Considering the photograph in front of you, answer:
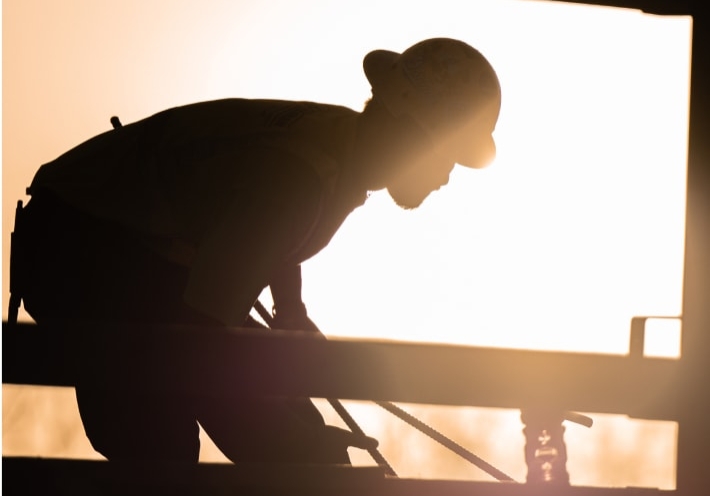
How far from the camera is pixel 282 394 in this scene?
8.07 ft

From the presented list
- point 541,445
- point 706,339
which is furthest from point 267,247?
point 706,339

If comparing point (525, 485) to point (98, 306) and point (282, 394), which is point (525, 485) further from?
point (98, 306)

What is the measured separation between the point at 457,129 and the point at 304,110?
60cm

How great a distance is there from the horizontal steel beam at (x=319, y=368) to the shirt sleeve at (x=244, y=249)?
0.55 meters

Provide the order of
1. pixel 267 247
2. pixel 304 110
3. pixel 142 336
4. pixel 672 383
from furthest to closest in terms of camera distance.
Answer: pixel 304 110, pixel 267 247, pixel 672 383, pixel 142 336

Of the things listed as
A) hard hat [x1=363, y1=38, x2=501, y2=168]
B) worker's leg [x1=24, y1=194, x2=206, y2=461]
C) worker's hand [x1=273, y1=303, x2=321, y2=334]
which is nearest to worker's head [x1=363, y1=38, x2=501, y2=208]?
hard hat [x1=363, y1=38, x2=501, y2=168]

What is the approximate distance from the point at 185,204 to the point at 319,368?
3.84ft

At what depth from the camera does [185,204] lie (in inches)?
136

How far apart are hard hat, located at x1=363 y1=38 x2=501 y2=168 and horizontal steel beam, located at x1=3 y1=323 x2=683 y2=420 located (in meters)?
1.42

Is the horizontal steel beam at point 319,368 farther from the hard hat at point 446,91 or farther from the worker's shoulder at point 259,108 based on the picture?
the hard hat at point 446,91

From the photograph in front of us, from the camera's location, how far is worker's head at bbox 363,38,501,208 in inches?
147

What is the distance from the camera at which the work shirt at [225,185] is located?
3.02 m

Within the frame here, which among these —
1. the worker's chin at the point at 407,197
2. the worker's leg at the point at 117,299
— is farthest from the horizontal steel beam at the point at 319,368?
the worker's chin at the point at 407,197

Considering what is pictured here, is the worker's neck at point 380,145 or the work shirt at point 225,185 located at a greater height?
the worker's neck at point 380,145
